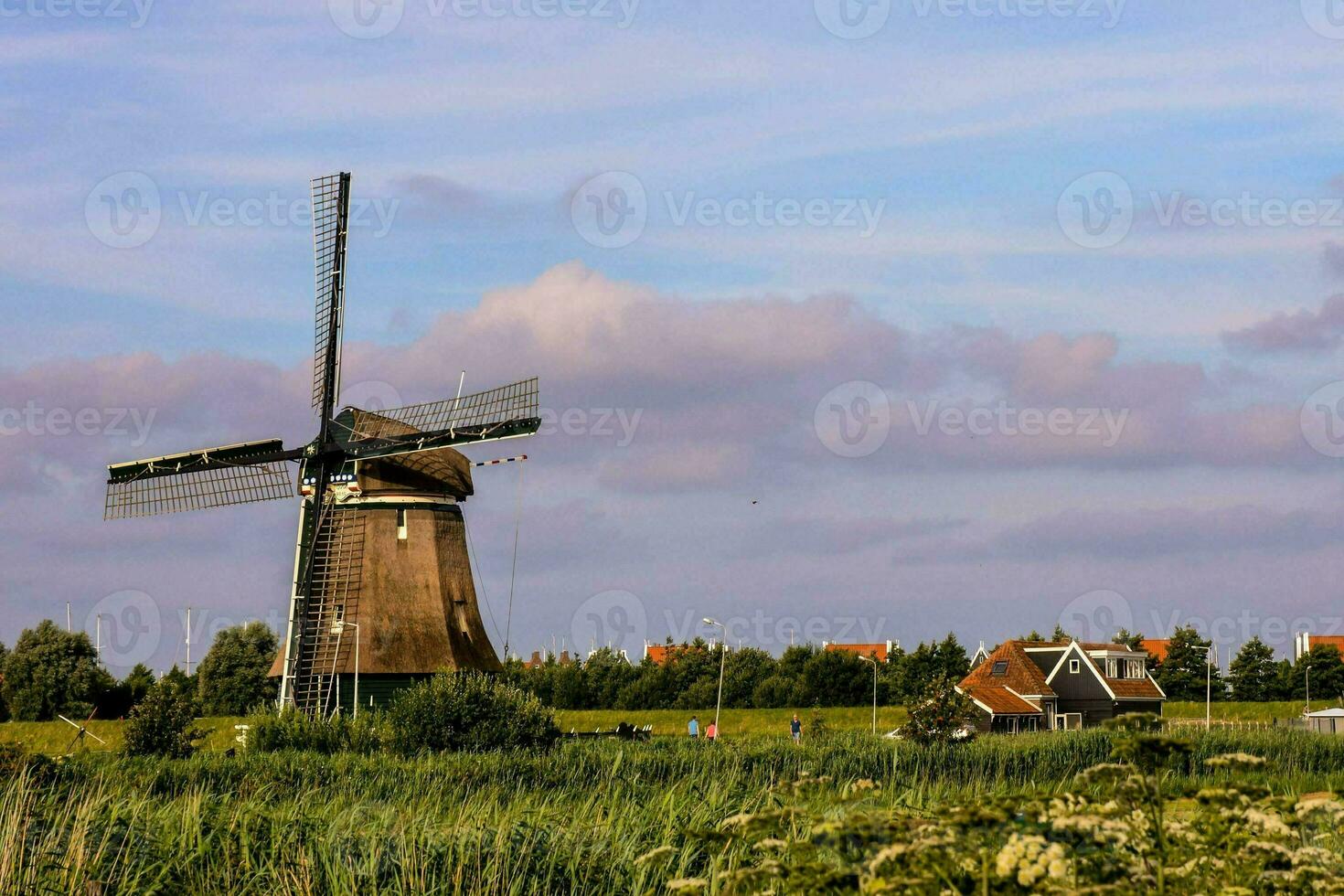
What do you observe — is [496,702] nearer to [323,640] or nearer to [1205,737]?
[323,640]

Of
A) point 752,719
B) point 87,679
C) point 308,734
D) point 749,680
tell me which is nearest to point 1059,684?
point 752,719

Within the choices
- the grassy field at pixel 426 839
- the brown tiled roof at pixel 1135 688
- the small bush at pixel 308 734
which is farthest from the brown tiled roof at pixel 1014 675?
the grassy field at pixel 426 839

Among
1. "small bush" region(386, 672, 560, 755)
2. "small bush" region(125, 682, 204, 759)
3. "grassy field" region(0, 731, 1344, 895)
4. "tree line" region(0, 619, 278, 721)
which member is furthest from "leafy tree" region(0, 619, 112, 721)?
"grassy field" region(0, 731, 1344, 895)

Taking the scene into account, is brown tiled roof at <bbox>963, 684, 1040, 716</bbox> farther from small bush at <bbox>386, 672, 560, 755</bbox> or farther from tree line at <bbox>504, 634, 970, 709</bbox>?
small bush at <bbox>386, 672, 560, 755</bbox>

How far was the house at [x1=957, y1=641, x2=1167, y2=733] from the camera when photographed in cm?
5178

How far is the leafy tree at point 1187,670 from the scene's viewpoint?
68375 mm

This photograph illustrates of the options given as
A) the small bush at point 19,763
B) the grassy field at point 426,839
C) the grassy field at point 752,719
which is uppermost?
the grassy field at point 426,839

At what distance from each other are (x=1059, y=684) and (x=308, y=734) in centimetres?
3542

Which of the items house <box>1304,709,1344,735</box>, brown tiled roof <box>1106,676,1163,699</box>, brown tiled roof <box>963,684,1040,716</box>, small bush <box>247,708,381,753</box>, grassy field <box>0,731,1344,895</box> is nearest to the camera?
grassy field <box>0,731,1344,895</box>

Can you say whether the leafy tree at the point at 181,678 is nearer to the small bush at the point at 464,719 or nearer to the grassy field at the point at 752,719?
the grassy field at the point at 752,719

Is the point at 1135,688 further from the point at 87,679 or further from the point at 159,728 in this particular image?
the point at 87,679

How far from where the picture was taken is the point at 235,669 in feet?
223

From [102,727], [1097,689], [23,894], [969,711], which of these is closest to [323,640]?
[969,711]

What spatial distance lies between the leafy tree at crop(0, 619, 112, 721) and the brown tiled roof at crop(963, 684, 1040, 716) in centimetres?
3730
